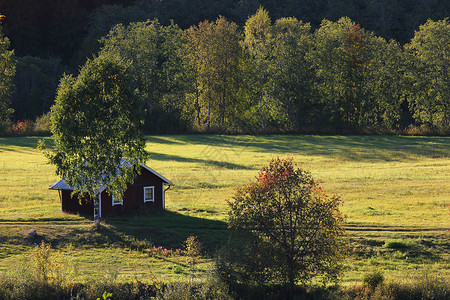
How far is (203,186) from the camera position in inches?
2053

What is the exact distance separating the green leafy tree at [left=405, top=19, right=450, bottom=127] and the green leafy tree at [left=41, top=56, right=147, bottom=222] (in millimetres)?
67064

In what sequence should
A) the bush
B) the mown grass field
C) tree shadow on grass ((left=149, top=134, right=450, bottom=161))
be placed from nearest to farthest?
the bush
the mown grass field
tree shadow on grass ((left=149, top=134, right=450, bottom=161))

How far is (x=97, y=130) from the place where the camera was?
3581 centimetres

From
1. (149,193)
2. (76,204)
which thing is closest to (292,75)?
(149,193)

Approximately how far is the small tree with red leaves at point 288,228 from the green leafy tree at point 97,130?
14169 millimetres

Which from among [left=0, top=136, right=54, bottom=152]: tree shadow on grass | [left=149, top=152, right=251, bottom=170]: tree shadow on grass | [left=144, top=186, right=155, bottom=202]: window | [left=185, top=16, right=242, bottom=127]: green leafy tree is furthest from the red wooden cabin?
[left=185, top=16, right=242, bottom=127]: green leafy tree

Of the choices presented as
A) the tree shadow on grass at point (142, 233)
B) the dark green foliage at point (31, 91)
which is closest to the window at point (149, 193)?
the tree shadow on grass at point (142, 233)

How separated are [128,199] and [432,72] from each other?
6948cm

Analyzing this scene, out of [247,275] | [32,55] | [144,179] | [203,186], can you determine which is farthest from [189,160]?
[32,55]

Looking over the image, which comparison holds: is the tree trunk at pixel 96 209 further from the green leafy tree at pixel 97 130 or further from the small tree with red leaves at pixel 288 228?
the small tree with red leaves at pixel 288 228

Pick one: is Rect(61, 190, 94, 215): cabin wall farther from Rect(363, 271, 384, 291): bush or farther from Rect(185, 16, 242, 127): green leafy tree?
Rect(185, 16, 242, 127): green leafy tree

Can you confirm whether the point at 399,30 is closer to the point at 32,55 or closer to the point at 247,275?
the point at 32,55

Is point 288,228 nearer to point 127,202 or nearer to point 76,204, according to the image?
point 127,202

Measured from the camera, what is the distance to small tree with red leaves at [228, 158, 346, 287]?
77.3ft
